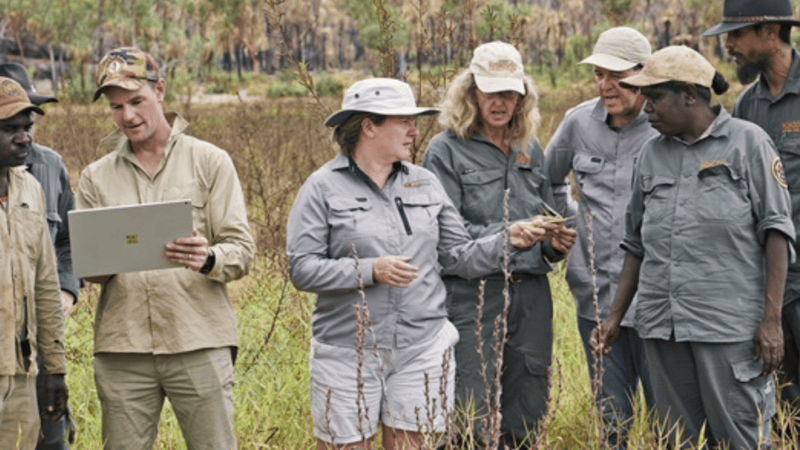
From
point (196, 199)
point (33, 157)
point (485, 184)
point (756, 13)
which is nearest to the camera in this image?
point (196, 199)

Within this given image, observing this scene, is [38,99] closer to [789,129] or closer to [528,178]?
[528,178]

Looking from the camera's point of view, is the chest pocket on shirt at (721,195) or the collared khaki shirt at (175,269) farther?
the collared khaki shirt at (175,269)

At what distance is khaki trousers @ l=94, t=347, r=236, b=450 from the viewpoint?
362 cm

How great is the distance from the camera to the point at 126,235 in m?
3.36

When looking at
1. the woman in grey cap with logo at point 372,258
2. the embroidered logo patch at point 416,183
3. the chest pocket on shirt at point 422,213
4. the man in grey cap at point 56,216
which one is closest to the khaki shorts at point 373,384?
the woman in grey cap with logo at point 372,258

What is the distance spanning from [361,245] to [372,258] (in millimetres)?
112

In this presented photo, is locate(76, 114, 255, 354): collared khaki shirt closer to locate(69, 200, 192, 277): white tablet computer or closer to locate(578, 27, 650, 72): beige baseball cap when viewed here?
locate(69, 200, 192, 277): white tablet computer

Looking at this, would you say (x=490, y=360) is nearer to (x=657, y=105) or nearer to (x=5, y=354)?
(x=657, y=105)

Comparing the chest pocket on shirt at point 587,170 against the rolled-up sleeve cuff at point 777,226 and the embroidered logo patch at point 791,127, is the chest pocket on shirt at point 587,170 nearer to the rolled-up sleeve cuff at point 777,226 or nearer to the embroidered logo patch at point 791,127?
the embroidered logo patch at point 791,127

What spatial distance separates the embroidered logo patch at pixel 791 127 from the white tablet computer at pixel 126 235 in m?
2.10

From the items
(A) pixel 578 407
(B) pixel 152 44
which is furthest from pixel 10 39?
(A) pixel 578 407

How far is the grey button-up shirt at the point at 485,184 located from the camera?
422cm

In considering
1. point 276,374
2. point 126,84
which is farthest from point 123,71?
point 276,374

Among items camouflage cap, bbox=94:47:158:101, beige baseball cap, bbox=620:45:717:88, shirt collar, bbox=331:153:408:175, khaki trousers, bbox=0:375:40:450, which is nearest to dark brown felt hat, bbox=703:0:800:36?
beige baseball cap, bbox=620:45:717:88
